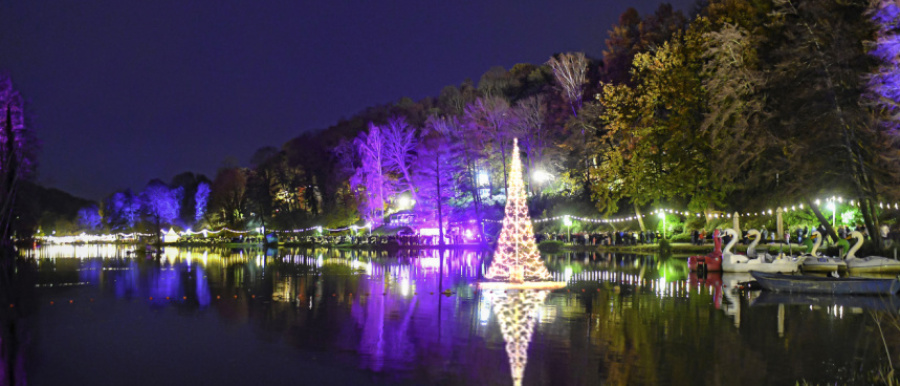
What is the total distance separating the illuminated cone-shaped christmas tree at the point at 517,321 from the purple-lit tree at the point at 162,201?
387ft

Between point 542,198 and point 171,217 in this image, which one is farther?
point 171,217

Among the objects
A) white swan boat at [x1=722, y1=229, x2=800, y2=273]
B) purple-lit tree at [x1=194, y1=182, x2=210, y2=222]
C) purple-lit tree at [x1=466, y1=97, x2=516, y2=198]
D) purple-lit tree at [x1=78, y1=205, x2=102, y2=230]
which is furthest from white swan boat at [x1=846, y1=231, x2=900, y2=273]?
purple-lit tree at [x1=78, y1=205, x2=102, y2=230]

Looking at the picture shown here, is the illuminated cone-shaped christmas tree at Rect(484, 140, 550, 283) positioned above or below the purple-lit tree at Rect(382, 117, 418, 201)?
below

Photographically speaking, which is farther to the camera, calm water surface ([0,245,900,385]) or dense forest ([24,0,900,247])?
dense forest ([24,0,900,247])

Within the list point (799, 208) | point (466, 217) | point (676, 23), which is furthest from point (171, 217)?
point (799, 208)

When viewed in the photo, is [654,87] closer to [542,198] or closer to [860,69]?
[860,69]

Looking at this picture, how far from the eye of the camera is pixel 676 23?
49.2 metres

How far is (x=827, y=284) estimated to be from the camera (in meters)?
18.7

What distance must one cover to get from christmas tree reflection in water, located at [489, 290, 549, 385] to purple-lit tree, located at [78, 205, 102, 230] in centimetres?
14979

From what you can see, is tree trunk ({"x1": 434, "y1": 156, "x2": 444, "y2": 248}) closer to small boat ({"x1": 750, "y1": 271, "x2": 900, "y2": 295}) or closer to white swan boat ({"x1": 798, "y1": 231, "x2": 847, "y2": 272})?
white swan boat ({"x1": 798, "y1": 231, "x2": 847, "y2": 272})

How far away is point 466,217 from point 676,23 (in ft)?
74.8

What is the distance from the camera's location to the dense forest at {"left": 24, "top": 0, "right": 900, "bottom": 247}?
28500mm

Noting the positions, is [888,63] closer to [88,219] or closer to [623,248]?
[623,248]

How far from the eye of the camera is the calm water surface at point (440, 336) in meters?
9.51
